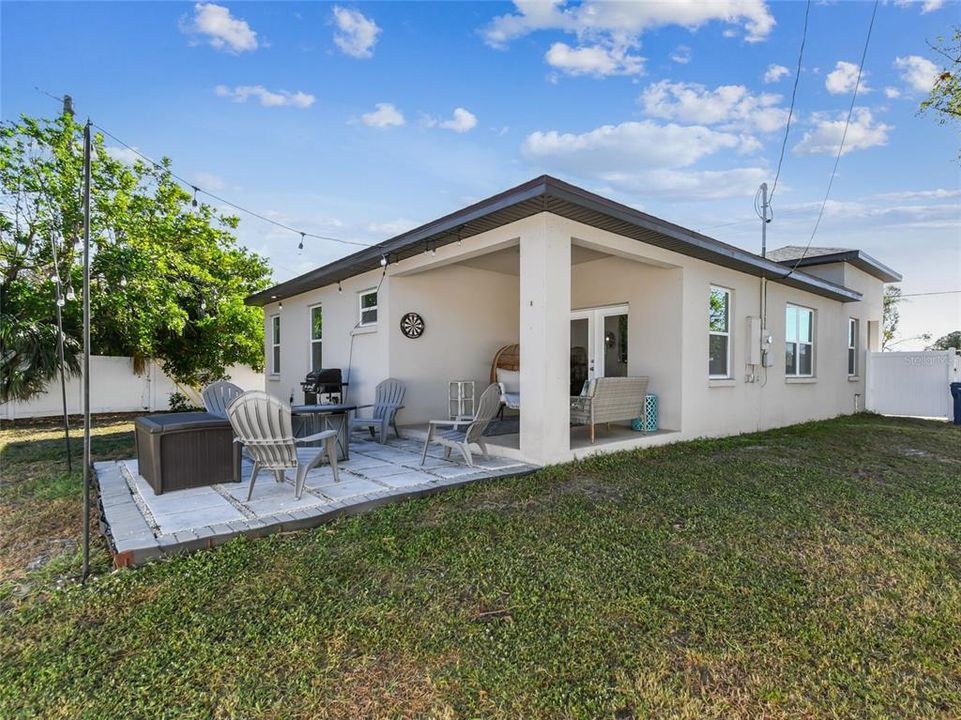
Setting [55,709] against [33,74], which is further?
[33,74]

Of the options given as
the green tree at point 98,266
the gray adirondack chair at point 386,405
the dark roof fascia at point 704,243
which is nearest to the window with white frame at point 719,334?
the dark roof fascia at point 704,243

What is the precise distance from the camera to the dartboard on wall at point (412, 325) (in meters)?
8.43

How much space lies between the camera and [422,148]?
9.16m

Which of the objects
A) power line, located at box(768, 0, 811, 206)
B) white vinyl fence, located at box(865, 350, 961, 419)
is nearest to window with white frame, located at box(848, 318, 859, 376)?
white vinyl fence, located at box(865, 350, 961, 419)

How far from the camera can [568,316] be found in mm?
5957

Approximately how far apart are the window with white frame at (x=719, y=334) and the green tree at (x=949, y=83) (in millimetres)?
3779

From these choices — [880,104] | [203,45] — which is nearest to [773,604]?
[203,45]

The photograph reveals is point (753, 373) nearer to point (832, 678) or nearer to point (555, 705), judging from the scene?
point (832, 678)

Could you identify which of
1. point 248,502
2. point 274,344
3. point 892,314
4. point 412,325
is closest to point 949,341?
point 892,314

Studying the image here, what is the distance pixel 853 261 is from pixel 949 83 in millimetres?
5618

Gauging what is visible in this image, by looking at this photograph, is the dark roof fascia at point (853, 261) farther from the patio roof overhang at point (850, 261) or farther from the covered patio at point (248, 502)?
the covered patio at point (248, 502)

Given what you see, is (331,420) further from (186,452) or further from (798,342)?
(798,342)

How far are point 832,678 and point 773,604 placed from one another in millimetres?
618

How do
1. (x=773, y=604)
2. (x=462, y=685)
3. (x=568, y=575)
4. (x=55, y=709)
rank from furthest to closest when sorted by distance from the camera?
(x=568, y=575)
(x=773, y=604)
(x=462, y=685)
(x=55, y=709)
